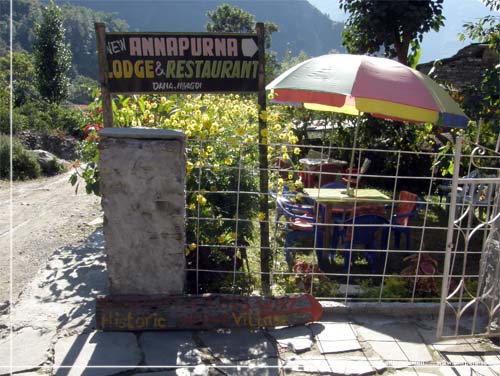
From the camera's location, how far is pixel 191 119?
3947mm

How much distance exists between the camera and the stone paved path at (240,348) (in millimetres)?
2852

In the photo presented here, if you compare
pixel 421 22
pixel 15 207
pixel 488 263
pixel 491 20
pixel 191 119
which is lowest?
pixel 15 207

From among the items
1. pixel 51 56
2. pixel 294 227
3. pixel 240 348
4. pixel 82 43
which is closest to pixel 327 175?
pixel 294 227

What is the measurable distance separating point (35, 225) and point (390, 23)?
6.15 m

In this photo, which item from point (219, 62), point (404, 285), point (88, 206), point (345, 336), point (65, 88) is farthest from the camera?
point (65, 88)

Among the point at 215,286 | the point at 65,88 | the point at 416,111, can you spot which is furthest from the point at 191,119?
the point at 65,88

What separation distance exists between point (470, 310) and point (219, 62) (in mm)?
2711

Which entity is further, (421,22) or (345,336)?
(421,22)

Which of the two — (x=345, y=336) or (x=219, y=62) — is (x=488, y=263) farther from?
(x=219, y=62)

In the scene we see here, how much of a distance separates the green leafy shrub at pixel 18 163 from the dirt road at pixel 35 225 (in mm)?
813

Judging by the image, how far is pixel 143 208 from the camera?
325cm

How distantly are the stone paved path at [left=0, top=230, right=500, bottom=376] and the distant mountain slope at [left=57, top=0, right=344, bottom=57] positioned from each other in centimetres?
8715

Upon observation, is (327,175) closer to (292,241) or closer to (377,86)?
(292,241)

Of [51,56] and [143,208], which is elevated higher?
[51,56]
